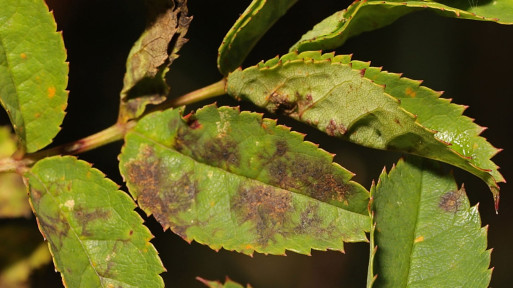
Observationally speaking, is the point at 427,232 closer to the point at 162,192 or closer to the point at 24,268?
the point at 162,192

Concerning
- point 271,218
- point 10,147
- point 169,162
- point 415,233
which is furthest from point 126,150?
point 415,233

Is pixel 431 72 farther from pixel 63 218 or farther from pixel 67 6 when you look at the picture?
pixel 63 218

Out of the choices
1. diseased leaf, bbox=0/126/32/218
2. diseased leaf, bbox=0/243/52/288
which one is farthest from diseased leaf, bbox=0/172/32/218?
diseased leaf, bbox=0/243/52/288

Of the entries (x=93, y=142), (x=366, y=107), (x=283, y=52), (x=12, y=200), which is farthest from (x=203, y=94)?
(x=283, y=52)

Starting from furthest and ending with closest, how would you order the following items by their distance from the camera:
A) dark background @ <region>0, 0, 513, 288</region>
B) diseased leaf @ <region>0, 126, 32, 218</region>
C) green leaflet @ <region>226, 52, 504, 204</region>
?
1. dark background @ <region>0, 0, 513, 288</region>
2. diseased leaf @ <region>0, 126, 32, 218</region>
3. green leaflet @ <region>226, 52, 504, 204</region>

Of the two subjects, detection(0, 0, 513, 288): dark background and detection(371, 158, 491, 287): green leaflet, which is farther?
detection(0, 0, 513, 288): dark background

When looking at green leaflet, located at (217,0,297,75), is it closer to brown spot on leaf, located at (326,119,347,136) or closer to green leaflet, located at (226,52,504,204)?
green leaflet, located at (226,52,504,204)

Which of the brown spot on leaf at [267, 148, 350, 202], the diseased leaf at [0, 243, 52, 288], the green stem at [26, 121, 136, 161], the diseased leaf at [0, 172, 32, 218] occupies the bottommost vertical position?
the diseased leaf at [0, 243, 52, 288]
